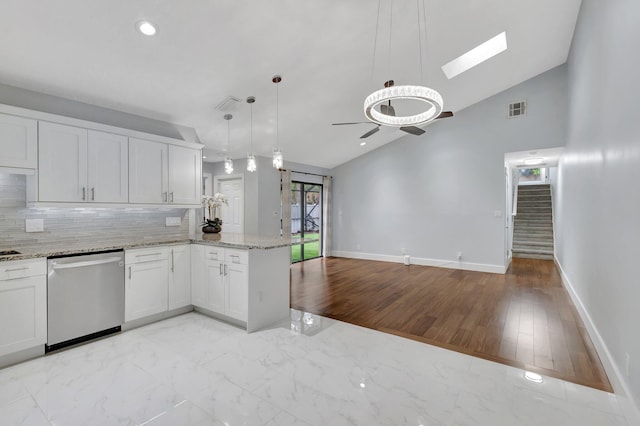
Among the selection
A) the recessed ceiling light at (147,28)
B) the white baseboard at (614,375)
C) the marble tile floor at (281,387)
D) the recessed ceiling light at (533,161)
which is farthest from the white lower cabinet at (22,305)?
the recessed ceiling light at (533,161)

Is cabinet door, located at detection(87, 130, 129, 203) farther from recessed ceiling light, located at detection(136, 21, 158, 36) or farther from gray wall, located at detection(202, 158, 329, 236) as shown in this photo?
gray wall, located at detection(202, 158, 329, 236)

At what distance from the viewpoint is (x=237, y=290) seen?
328 cm

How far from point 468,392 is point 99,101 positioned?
4804 millimetres

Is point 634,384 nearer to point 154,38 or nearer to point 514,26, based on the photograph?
point 514,26

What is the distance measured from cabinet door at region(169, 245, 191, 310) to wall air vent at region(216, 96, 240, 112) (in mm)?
2018

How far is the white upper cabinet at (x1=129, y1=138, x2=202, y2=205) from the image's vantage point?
3553mm

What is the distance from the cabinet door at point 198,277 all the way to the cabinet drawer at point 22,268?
143 centimetres

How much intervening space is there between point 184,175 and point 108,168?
91 cm

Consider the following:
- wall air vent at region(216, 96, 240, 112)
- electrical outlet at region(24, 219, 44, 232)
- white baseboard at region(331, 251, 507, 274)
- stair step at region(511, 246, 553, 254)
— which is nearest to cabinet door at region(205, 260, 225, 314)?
electrical outlet at region(24, 219, 44, 232)

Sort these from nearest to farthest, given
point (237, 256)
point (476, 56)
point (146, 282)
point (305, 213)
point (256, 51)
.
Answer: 1. point (256, 51)
2. point (237, 256)
3. point (146, 282)
4. point (476, 56)
5. point (305, 213)

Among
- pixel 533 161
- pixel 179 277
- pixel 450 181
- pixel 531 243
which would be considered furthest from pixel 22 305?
pixel 531 243

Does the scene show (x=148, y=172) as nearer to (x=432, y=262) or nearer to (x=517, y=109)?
(x=432, y=262)

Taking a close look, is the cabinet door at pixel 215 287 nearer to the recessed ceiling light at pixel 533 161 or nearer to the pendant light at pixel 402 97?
the pendant light at pixel 402 97

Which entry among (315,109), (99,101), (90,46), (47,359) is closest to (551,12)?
(315,109)
